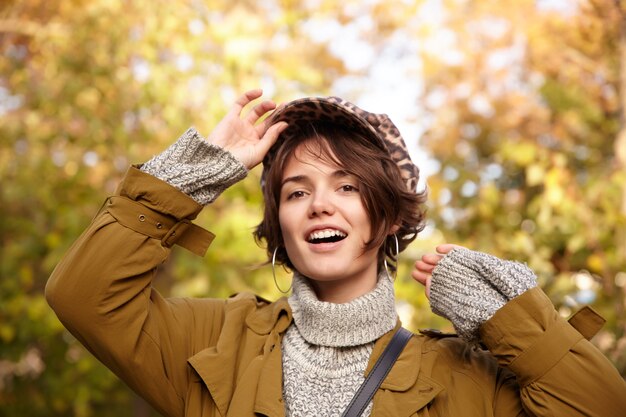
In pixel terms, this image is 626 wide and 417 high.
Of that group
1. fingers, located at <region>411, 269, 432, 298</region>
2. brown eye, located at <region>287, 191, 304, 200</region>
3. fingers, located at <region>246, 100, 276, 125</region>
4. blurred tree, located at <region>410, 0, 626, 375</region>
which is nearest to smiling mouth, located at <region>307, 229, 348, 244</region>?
brown eye, located at <region>287, 191, 304, 200</region>

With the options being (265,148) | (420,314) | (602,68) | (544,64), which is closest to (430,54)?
(544,64)

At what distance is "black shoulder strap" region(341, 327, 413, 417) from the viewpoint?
2184 mm

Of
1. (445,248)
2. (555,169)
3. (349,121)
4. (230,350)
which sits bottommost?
(555,169)

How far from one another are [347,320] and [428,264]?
12.6 inches

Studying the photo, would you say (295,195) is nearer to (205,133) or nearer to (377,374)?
(377,374)

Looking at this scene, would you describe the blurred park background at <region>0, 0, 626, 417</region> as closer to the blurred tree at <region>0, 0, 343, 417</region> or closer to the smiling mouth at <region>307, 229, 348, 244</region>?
the blurred tree at <region>0, 0, 343, 417</region>

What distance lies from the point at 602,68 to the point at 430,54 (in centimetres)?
447

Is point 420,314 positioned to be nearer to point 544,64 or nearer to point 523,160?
point 523,160

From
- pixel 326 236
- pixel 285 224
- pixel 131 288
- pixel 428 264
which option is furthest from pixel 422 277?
pixel 131 288

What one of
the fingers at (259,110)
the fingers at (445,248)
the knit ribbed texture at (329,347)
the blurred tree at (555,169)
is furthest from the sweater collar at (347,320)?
the blurred tree at (555,169)

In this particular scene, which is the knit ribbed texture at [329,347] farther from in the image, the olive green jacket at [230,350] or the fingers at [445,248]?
the fingers at [445,248]

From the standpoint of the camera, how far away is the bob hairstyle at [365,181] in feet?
8.00

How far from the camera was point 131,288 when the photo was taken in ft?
7.43

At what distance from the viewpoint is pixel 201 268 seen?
4.95m
